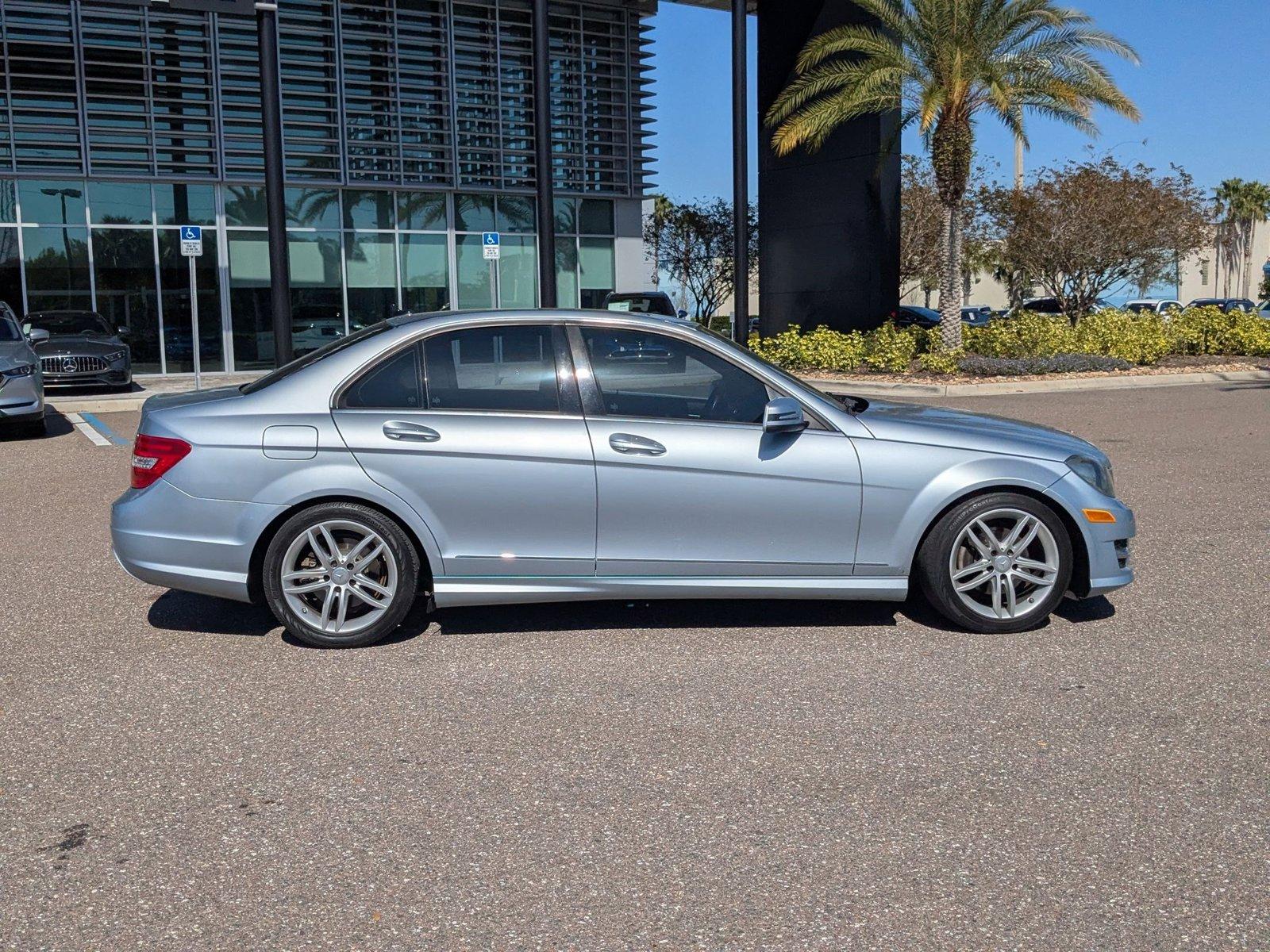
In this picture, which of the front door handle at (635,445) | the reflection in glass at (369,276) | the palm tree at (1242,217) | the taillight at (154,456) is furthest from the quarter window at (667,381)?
the palm tree at (1242,217)

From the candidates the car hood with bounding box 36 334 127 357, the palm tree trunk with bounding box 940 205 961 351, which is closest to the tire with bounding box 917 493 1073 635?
the car hood with bounding box 36 334 127 357

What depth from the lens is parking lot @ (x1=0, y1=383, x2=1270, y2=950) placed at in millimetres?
3289

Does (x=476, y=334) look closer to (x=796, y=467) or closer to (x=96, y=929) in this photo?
(x=796, y=467)

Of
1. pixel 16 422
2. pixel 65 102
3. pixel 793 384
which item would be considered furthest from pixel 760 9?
pixel 793 384

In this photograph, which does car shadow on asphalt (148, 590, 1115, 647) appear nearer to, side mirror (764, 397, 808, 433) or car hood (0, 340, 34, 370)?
side mirror (764, 397, 808, 433)

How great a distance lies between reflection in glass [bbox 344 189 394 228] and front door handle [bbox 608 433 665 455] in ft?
75.3

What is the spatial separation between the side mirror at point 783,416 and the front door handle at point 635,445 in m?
0.49

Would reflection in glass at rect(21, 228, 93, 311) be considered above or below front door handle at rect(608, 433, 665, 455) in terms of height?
above

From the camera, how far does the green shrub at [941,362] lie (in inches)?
899

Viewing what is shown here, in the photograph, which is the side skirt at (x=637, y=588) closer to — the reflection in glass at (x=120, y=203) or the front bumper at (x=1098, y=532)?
the front bumper at (x=1098, y=532)

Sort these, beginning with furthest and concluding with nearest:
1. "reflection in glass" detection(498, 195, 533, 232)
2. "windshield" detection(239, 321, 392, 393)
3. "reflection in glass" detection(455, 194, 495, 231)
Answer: "reflection in glass" detection(498, 195, 533, 232), "reflection in glass" detection(455, 194, 495, 231), "windshield" detection(239, 321, 392, 393)

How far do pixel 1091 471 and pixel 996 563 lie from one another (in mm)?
668

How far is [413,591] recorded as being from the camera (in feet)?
18.8

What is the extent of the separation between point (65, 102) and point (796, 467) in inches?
917
